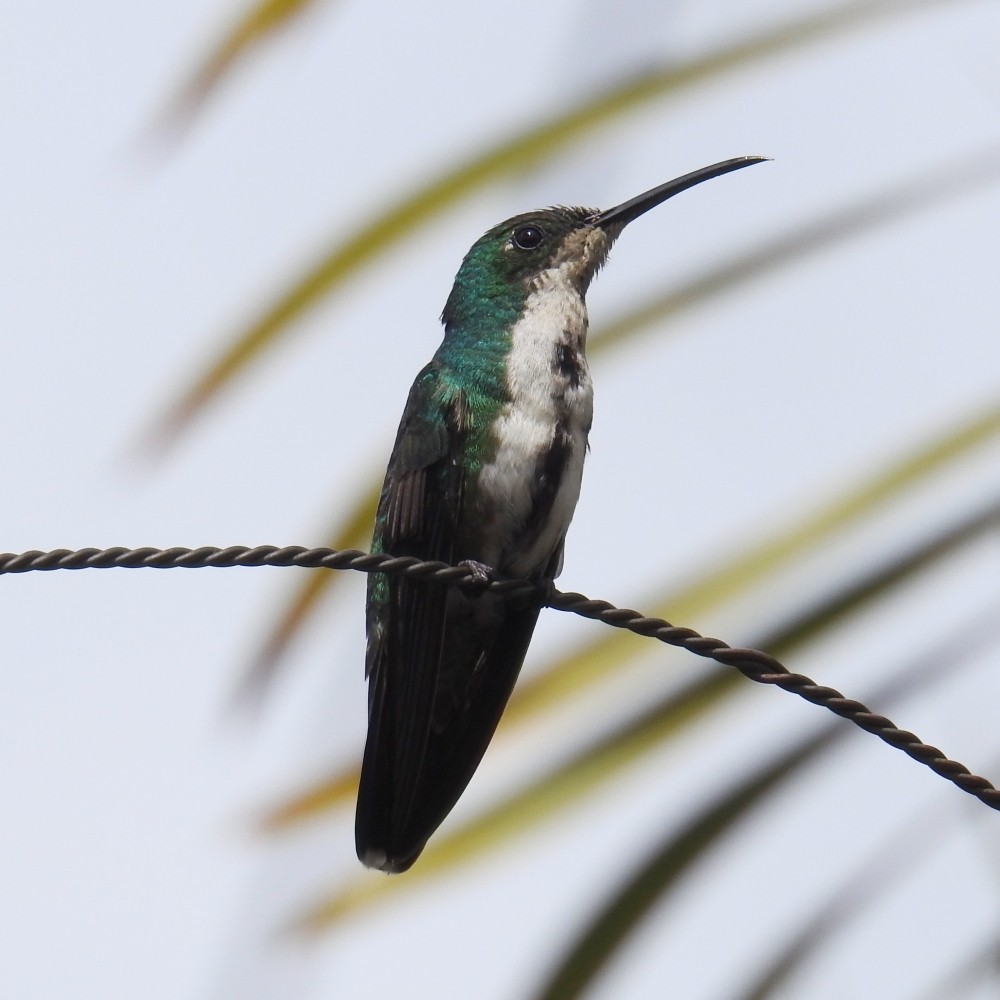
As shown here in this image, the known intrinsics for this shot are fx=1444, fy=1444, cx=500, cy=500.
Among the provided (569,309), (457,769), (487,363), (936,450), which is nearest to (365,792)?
(457,769)

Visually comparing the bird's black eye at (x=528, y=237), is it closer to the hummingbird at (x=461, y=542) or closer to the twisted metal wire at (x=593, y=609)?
the hummingbird at (x=461, y=542)

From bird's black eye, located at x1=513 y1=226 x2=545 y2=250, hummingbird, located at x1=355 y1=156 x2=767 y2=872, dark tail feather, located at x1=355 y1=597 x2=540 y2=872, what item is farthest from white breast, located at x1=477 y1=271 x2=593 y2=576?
bird's black eye, located at x1=513 y1=226 x2=545 y2=250

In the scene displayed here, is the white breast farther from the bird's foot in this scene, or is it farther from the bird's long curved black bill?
the bird's long curved black bill

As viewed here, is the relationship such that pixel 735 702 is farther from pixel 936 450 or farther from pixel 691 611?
pixel 936 450

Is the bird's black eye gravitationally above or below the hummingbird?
above

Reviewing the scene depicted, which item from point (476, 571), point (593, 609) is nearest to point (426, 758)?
point (476, 571)

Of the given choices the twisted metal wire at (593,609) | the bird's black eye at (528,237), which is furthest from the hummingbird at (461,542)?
the twisted metal wire at (593,609)

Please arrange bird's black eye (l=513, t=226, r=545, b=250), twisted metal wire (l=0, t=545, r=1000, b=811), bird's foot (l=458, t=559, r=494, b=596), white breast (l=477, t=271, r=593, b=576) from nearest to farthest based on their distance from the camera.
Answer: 1. twisted metal wire (l=0, t=545, r=1000, b=811)
2. bird's foot (l=458, t=559, r=494, b=596)
3. white breast (l=477, t=271, r=593, b=576)
4. bird's black eye (l=513, t=226, r=545, b=250)
